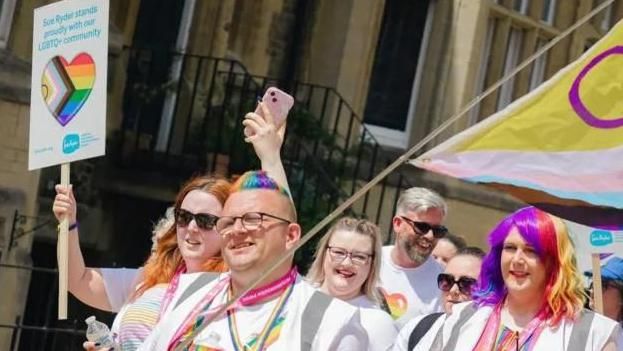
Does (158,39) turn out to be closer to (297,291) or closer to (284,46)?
(284,46)

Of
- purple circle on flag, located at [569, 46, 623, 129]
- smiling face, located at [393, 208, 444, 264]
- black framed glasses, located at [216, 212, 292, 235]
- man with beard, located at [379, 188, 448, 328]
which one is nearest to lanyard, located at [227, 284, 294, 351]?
black framed glasses, located at [216, 212, 292, 235]

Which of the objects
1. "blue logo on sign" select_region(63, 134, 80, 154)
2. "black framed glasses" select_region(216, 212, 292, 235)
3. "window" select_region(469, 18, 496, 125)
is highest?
"window" select_region(469, 18, 496, 125)

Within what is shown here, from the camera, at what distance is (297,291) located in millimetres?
4676

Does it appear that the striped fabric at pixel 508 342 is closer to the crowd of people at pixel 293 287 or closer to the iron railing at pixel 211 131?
the crowd of people at pixel 293 287

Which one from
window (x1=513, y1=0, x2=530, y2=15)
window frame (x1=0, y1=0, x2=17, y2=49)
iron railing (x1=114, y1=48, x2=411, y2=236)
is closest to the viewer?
window frame (x1=0, y1=0, x2=17, y2=49)

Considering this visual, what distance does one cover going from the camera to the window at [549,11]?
15.7 metres

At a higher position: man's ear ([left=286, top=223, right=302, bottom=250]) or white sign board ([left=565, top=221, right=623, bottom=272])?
white sign board ([left=565, top=221, right=623, bottom=272])

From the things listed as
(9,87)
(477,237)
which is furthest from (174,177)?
(477,237)

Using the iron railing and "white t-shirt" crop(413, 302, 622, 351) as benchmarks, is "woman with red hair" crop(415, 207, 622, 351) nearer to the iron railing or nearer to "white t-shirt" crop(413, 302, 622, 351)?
"white t-shirt" crop(413, 302, 622, 351)

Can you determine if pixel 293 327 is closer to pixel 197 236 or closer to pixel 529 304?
pixel 529 304

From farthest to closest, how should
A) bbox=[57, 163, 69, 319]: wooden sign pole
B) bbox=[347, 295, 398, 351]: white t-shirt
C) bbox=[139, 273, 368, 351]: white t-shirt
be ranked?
bbox=[57, 163, 69, 319]: wooden sign pole, bbox=[347, 295, 398, 351]: white t-shirt, bbox=[139, 273, 368, 351]: white t-shirt

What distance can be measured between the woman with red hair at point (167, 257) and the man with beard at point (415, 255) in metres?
1.60

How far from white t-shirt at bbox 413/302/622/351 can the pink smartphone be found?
0.96 meters

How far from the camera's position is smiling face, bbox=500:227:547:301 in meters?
5.14
